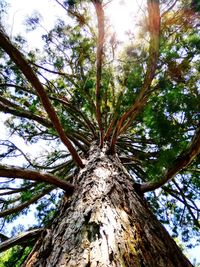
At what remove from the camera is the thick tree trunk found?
140 centimetres

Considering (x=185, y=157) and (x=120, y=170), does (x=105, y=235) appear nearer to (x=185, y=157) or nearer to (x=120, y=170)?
(x=185, y=157)

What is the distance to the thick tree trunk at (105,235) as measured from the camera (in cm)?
140

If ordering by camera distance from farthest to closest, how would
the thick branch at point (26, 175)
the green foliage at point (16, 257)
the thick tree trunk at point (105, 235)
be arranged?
the green foliage at point (16, 257)
the thick branch at point (26, 175)
the thick tree trunk at point (105, 235)

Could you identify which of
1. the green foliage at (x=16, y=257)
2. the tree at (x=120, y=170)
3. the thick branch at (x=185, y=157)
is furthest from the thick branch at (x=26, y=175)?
the green foliage at (x=16, y=257)

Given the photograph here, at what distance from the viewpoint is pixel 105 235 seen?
156 centimetres

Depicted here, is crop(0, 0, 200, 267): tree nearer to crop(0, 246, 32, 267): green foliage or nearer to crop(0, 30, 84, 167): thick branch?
crop(0, 30, 84, 167): thick branch

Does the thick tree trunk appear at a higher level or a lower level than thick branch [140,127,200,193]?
lower

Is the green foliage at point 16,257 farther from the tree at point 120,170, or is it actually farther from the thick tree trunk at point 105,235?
the thick tree trunk at point 105,235

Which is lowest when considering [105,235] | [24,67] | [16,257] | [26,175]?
[105,235]

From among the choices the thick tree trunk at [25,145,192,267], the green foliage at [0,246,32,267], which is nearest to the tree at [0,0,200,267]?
the thick tree trunk at [25,145,192,267]

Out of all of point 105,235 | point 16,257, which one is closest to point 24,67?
point 105,235

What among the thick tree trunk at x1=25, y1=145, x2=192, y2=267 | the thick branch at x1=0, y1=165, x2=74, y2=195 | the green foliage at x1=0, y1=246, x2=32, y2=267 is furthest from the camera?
the green foliage at x1=0, y1=246, x2=32, y2=267

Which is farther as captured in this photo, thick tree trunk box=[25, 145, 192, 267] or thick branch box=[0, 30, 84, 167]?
thick branch box=[0, 30, 84, 167]

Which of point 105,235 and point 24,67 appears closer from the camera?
point 105,235
